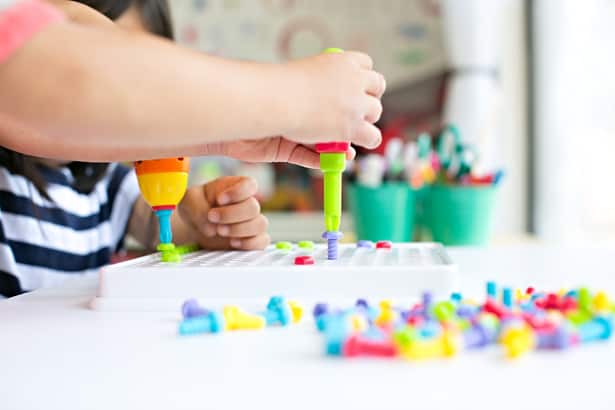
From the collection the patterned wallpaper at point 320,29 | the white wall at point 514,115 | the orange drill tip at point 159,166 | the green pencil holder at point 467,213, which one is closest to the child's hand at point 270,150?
the orange drill tip at point 159,166

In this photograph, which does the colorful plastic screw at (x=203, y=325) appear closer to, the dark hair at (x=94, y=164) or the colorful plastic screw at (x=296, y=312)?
the colorful plastic screw at (x=296, y=312)

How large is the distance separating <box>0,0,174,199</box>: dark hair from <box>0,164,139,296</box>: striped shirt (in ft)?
0.04

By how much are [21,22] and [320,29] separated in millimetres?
1824

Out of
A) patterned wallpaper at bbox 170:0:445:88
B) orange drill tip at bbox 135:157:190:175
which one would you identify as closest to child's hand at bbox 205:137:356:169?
orange drill tip at bbox 135:157:190:175

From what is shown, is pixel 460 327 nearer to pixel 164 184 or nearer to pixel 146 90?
pixel 146 90

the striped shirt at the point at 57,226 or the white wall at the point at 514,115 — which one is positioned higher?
the white wall at the point at 514,115

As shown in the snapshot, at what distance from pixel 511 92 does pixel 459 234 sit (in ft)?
2.10

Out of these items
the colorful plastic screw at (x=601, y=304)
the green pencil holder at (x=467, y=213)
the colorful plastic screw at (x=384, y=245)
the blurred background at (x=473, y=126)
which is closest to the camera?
the colorful plastic screw at (x=601, y=304)

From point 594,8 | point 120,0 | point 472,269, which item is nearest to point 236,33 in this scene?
point 594,8

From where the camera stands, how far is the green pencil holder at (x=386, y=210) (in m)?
1.31

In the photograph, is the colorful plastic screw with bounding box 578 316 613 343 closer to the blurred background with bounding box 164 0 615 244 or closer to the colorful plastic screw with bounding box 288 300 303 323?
the colorful plastic screw with bounding box 288 300 303 323

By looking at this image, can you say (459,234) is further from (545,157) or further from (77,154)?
(77,154)

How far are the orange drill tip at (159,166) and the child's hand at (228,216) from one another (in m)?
0.13

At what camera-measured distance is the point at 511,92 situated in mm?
1683
